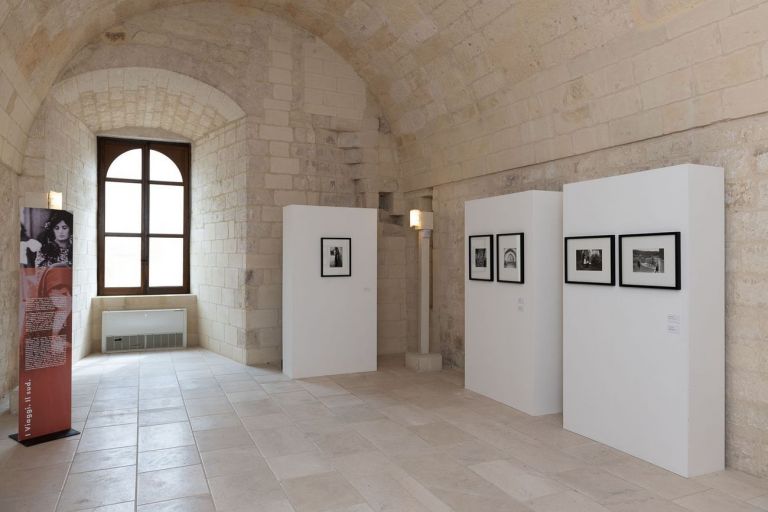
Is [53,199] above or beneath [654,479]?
above

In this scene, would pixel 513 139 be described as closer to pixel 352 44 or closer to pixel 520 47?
pixel 520 47

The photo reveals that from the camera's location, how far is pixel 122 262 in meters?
9.15

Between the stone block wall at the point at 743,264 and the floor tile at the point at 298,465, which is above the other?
the stone block wall at the point at 743,264

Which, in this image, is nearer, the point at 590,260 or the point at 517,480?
the point at 517,480

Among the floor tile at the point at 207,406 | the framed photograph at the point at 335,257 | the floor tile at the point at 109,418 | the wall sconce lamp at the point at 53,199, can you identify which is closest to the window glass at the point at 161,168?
the wall sconce lamp at the point at 53,199

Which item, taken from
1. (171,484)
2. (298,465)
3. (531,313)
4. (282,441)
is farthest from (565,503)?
(171,484)

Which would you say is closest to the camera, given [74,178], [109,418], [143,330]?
[109,418]

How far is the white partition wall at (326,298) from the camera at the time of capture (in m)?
6.70

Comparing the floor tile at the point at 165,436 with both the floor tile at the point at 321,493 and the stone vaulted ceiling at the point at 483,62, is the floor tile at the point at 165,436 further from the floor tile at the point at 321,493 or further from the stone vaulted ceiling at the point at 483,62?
the stone vaulted ceiling at the point at 483,62

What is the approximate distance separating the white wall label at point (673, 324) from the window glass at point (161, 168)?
8.04m

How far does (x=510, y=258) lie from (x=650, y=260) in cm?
158

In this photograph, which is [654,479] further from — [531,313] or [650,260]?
[531,313]

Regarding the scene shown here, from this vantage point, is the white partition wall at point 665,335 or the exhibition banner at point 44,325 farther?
the exhibition banner at point 44,325

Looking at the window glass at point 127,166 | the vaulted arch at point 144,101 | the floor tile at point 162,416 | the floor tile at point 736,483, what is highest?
the vaulted arch at point 144,101
